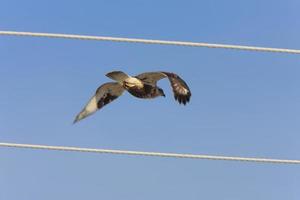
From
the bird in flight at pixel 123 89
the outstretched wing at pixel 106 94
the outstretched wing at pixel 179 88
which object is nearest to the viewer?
the outstretched wing at pixel 179 88

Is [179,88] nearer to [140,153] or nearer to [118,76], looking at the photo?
[118,76]

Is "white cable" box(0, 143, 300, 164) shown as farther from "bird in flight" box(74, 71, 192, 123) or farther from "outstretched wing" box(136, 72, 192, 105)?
"bird in flight" box(74, 71, 192, 123)

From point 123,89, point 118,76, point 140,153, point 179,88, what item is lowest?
point 140,153

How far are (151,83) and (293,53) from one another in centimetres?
381

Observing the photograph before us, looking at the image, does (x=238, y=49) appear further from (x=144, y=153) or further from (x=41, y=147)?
(x=41, y=147)

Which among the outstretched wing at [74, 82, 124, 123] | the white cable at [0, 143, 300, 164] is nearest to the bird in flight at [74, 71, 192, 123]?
the outstretched wing at [74, 82, 124, 123]

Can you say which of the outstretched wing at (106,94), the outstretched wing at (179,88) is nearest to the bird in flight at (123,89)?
the outstretched wing at (106,94)

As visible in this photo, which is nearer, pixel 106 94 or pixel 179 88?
pixel 179 88

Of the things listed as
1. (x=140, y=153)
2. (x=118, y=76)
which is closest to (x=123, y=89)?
(x=118, y=76)

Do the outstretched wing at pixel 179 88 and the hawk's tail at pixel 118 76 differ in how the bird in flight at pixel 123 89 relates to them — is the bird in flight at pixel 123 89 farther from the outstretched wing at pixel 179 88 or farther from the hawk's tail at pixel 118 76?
the outstretched wing at pixel 179 88

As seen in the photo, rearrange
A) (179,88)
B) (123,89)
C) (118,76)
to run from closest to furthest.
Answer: (179,88), (118,76), (123,89)

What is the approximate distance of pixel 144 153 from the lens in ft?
21.4

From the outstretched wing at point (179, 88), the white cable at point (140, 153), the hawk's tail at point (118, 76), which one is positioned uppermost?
the hawk's tail at point (118, 76)

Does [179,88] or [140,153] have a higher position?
[179,88]
